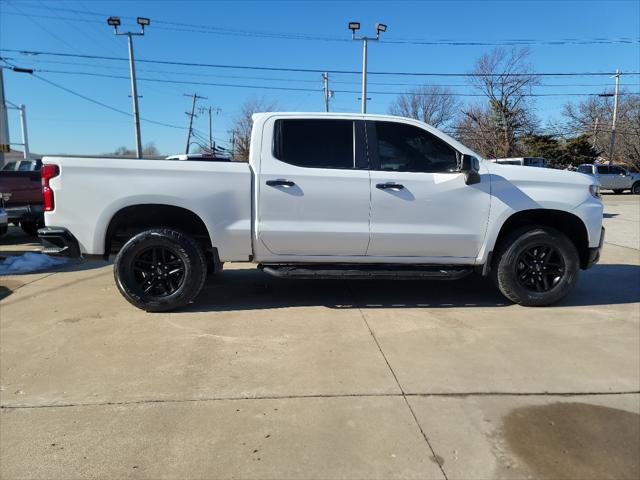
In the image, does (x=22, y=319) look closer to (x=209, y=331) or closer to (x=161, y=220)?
(x=161, y=220)

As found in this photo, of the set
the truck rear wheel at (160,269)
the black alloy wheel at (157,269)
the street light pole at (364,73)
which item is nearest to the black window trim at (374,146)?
the truck rear wheel at (160,269)

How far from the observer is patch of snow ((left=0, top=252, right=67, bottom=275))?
754 centimetres

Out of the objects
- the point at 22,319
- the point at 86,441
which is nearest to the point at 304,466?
the point at 86,441

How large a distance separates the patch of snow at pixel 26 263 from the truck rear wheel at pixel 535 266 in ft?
22.7

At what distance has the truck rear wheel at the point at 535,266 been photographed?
5.25m

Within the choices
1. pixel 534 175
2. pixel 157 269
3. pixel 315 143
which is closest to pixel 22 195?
pixel 157 269

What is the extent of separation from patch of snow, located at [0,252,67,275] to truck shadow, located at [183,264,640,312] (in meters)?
3.21

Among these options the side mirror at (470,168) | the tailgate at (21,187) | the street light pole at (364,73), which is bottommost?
the tailgate at (21,187)

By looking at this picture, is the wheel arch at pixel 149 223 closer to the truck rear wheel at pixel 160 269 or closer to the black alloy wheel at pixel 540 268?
the truck rear wheel at pixel 160 269

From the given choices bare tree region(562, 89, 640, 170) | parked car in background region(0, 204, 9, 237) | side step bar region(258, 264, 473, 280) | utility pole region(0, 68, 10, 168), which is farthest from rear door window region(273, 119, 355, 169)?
bare tree region(562, 89, 640, 170)

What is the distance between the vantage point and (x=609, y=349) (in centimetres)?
426

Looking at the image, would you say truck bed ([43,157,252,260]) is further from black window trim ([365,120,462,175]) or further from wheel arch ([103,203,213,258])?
black window trim ([365,120,462,175])

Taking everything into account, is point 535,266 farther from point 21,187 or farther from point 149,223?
point 21,187

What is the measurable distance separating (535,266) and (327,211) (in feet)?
7.93
